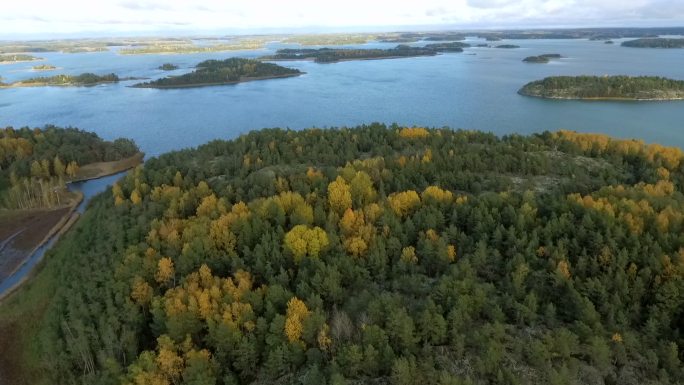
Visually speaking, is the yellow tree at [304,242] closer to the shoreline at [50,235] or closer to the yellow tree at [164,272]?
the yellow tree at [164,272]

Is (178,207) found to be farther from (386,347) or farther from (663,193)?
(663,193)

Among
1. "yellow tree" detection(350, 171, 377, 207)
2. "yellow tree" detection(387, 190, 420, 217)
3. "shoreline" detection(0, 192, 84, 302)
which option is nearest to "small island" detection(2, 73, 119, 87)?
"shoreline" detection(0, 192, 84, 302)

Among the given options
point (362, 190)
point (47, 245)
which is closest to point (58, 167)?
point (47, 245)

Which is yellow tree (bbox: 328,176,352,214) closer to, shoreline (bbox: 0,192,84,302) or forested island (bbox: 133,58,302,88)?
shoreline (bbox: 0,192,84,302)

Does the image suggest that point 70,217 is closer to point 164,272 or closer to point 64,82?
point 164,272

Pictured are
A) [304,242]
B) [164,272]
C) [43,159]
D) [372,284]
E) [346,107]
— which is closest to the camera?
[372,284]

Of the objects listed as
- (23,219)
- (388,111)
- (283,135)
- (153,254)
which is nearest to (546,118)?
(388,111)
